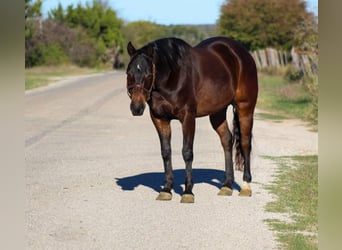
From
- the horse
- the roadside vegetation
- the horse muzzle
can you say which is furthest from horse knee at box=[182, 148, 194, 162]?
the roadside vegetation

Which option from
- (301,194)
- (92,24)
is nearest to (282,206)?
(301,194)

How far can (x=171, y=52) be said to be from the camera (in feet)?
17.5

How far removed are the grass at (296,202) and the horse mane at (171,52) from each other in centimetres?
130

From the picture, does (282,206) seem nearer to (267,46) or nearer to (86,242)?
(86,242)

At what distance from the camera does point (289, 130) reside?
12477 millimetres

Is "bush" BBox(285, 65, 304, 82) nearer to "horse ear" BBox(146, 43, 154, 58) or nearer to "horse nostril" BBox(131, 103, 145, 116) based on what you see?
"horse ear" BBox(146, 43, 154, 58)

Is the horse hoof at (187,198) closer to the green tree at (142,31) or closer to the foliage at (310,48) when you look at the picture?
the foliage at (310,48)

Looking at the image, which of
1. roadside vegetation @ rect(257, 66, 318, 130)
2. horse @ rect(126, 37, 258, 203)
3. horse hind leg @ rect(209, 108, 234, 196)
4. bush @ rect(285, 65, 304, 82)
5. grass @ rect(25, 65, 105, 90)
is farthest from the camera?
grass @ rect(25, 65, 105, 90)

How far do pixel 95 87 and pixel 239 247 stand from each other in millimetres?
22820

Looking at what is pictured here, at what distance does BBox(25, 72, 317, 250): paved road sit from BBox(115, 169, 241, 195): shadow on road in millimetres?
10

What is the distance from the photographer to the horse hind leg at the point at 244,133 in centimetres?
600

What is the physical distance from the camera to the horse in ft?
17.5

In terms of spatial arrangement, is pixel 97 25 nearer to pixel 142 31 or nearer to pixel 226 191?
pixel 142 31

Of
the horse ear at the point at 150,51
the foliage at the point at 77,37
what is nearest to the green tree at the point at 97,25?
the foliage at the point at 77,37
